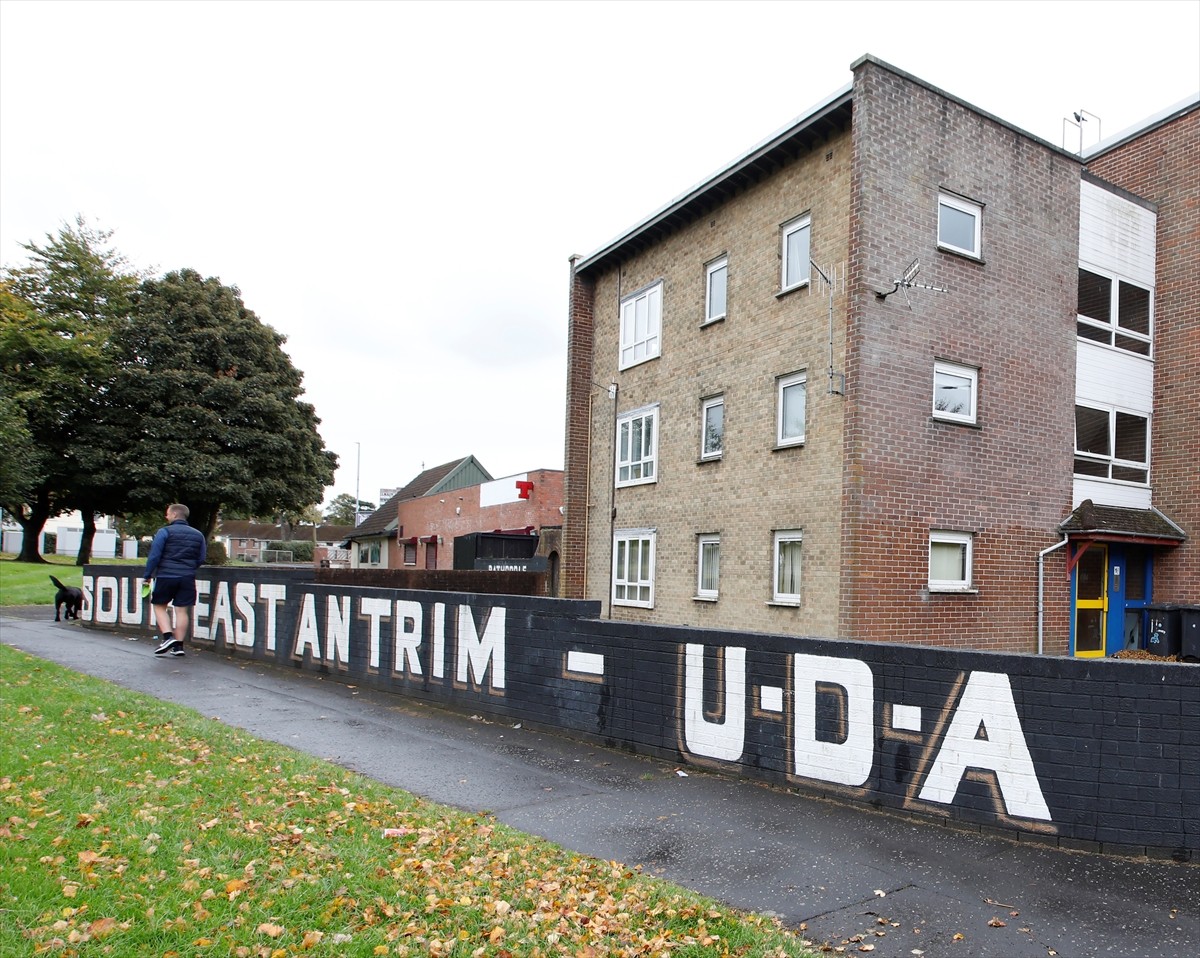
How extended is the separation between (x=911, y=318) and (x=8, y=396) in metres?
34.2

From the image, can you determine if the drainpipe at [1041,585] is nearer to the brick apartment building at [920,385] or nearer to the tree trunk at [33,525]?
the brick apartment building at [920,385]

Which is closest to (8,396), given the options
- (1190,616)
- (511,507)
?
(511,507)

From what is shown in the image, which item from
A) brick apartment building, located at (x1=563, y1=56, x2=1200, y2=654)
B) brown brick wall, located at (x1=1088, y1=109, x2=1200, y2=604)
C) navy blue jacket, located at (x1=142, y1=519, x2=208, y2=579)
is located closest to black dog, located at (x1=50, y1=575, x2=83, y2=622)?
navy blue jacket, located at (x1=142, y1=519, x2=208, y2=579)

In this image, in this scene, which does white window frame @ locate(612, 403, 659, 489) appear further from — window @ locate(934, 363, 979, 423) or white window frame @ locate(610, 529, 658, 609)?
window @ locate(934, 363, 979, 423)

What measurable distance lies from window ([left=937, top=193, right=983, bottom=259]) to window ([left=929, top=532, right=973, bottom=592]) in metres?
4.82

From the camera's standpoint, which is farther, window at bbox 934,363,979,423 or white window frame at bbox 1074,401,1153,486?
white window frame at bbox 1074,401,1153,486

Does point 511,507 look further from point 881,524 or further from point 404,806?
point 404,806

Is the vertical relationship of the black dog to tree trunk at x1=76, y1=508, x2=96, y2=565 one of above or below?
below

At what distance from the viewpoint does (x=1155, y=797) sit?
17.6 feet

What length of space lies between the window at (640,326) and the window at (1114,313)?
333 inches

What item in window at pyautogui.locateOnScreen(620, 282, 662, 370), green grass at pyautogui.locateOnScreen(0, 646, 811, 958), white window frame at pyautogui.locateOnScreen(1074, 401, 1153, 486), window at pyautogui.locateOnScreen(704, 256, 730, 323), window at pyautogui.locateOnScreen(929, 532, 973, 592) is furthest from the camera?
window at pyautogui.locateOnScreen(620, 282, 662, 370)

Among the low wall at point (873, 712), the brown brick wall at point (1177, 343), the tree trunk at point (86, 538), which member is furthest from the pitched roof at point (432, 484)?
the low wall at point (873, 712)

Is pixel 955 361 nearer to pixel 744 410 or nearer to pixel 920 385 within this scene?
pixel 920 385

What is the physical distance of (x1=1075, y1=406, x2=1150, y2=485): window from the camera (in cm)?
1695
